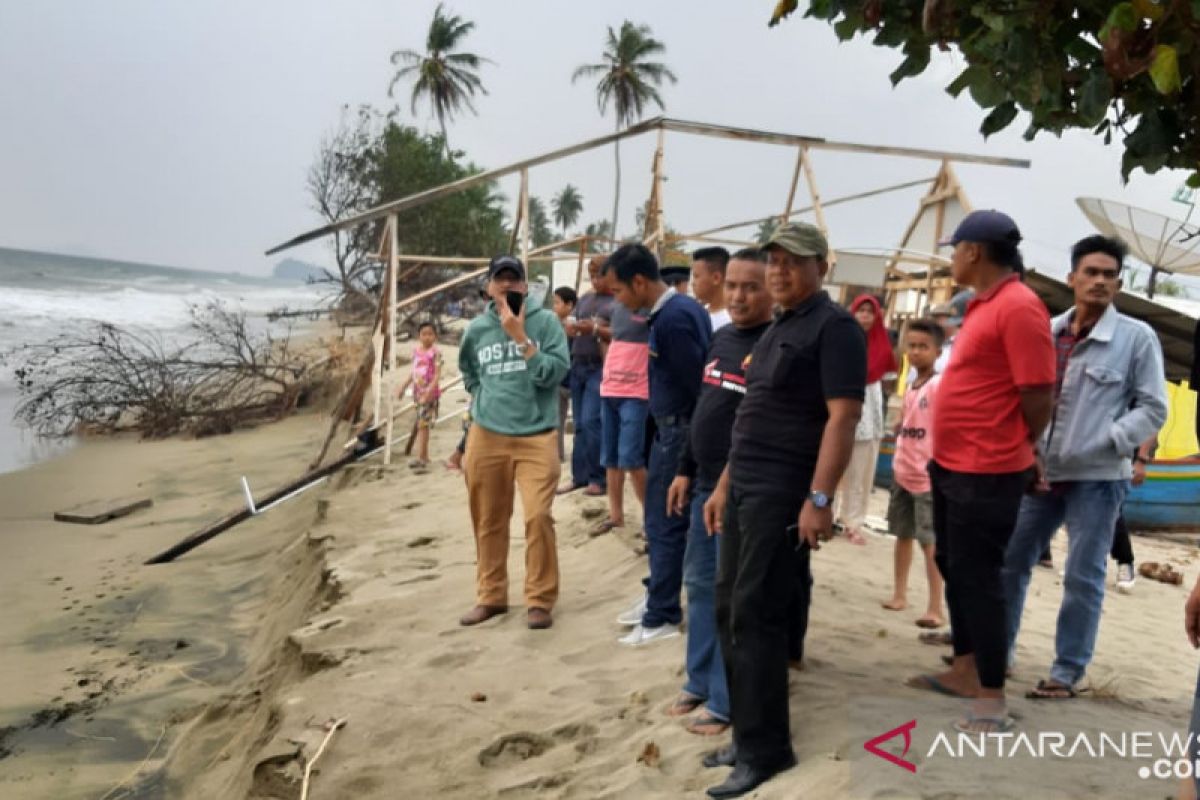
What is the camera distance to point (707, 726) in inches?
128

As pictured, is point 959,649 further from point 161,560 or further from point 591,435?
point 161,560

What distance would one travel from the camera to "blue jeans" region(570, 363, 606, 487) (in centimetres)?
725

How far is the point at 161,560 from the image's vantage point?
25.4ft

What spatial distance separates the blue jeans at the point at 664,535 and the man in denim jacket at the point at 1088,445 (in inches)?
54.0

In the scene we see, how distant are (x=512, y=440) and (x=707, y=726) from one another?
2.09m

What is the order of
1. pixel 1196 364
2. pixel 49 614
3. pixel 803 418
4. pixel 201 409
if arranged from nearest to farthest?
pixel 1196 364, pixel 803 418, pixel 49 614, pixel 201 409

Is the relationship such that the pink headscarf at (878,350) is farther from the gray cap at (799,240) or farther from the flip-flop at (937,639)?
the gray cap at (799,240)

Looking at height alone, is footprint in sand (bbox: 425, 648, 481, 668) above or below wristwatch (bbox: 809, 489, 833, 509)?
below

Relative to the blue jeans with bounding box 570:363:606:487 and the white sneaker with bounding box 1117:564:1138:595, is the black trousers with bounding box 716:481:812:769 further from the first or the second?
the white sneaker with bounding box 1117:564:1138:595

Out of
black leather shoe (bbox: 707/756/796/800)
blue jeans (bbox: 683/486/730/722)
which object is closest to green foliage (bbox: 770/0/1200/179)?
blue jeans (bbox: 683/486/730/722)

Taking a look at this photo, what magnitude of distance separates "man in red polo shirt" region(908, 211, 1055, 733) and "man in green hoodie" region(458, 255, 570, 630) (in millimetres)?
2155

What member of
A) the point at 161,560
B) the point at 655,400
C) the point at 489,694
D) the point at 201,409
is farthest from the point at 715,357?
the point at 201,409

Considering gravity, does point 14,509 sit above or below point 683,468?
below

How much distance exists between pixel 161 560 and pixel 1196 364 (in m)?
7.54
